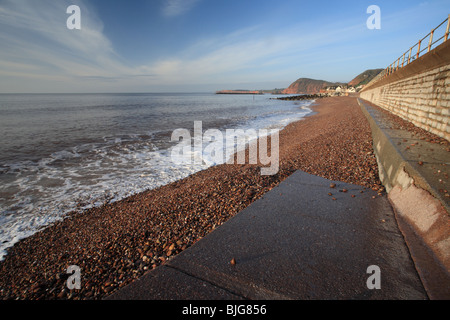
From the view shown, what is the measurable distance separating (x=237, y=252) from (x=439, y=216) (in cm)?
266

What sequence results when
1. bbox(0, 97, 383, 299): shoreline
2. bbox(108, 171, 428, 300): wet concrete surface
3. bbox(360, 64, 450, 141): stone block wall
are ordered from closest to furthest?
bbox(108, 171, 428, 300): wet concrete surface → bbox(0, 97, 383, 299): shoreline → bbox(360, 64, 450, 141): stone block wall

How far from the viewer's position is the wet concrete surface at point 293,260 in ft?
6.52

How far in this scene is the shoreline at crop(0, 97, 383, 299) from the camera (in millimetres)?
2654

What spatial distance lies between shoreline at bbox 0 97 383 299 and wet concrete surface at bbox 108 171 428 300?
1.76 feet

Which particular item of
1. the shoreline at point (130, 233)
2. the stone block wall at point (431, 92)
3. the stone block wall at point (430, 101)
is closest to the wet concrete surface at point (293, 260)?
the shoreline at point (130, 233)

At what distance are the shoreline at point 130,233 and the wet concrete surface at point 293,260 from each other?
1.76 ft

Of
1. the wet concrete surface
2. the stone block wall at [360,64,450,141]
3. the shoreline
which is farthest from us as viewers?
the stone block wall at [360,64,450,141]

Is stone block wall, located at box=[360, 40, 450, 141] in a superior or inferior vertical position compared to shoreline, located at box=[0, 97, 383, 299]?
superior

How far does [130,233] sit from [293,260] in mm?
2703

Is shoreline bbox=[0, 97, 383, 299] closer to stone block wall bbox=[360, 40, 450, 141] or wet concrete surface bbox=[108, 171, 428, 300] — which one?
wet concrete surface bbox=[108, 171, 428, 300]

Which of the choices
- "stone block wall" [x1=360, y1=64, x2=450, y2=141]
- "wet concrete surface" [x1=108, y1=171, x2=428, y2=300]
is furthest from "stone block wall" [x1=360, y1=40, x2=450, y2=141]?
"wet concrete surface" [x1=108, y1=171, x2=428, y2=300]

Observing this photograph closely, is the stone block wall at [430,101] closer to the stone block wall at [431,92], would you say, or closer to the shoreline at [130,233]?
the stone block wall at [431,92]

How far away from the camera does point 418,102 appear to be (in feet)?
26.6
